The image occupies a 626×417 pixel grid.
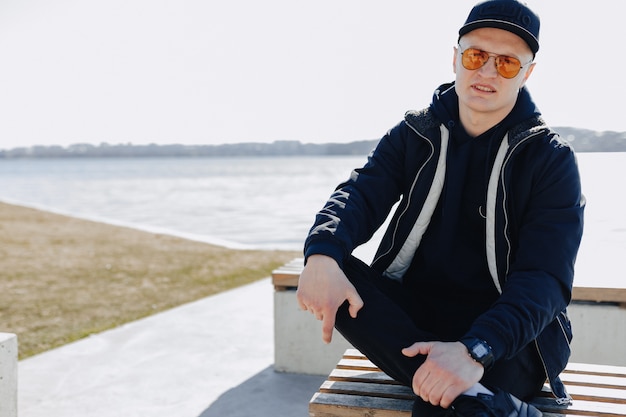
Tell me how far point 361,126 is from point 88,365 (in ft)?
12.5

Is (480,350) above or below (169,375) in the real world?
above

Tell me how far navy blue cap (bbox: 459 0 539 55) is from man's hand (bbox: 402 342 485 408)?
1061mm

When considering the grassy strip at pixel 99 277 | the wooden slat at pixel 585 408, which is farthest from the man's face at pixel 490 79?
the grassy strip at pixel 99 277

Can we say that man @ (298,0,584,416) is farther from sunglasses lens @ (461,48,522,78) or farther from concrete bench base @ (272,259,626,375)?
concrete bench base @ (272,259,626,375)

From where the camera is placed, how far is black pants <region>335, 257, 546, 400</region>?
194 centimetres

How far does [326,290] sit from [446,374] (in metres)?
0.46

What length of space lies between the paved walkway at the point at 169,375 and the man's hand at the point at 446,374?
1.55 meters

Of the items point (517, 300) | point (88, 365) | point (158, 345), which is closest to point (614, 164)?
point (517, 300)

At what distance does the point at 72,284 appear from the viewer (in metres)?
7.32

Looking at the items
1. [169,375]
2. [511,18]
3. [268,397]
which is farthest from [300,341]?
[511,18]

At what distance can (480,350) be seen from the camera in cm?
178

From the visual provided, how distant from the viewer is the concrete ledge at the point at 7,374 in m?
2.65

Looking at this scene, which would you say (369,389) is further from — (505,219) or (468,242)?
(505,219)

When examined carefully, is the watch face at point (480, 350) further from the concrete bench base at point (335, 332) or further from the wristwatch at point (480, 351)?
the concrete bench base at point (335, 332)
